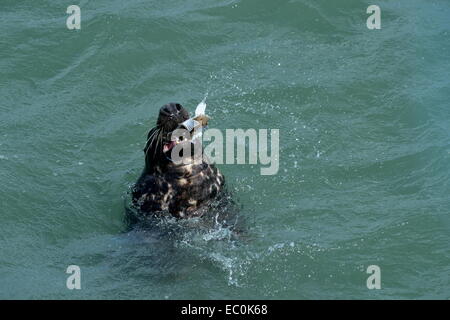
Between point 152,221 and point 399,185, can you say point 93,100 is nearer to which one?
point 152,221

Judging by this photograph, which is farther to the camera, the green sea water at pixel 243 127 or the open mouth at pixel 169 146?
the green sea water at pixel 243 127

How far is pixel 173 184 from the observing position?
9.92 metres

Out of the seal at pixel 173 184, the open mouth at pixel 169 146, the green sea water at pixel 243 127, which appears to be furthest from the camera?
the green sea water at pixel 243 127

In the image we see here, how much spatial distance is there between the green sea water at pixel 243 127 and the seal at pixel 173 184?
30cm

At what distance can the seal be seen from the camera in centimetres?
977

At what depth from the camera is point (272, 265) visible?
1002cm

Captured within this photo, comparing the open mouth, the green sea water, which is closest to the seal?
the open mouth

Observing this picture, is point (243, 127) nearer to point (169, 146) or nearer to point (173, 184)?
point (173, 184)

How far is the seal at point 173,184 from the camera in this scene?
9773 millimetres

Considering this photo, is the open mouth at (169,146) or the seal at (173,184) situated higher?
the open mouth at (169,146)

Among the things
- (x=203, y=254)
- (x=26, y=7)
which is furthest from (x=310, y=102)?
(x=26, y=7)

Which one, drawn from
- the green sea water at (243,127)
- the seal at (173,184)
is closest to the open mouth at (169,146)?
the seal at (173,184)

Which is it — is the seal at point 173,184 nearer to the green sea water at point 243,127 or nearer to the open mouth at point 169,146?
the open mouth at point 169,146
